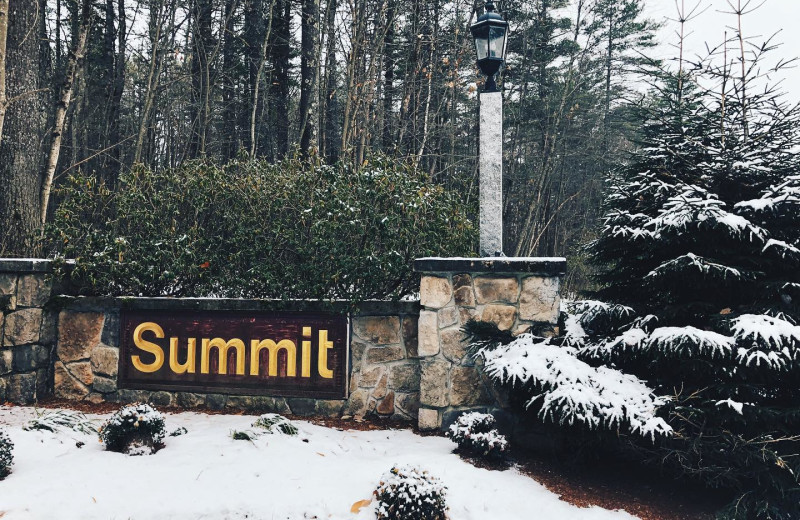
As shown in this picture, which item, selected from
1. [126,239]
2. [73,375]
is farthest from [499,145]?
[73,375]

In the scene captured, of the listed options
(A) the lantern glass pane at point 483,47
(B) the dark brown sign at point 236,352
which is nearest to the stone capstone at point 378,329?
(B) the dark brown sign at point 236,352

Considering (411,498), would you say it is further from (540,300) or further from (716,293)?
(716,293)

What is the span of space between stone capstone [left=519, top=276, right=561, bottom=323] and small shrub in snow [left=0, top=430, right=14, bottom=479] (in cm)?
347

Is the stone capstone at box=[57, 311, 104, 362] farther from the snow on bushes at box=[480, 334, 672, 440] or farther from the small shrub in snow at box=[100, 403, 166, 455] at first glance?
the snow on bushes at box=[480, 334, 672, 440]

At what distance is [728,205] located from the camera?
3.69 meters

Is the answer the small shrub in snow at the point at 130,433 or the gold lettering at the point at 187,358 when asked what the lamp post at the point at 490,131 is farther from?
the small shrub in snow at the point at 130,433

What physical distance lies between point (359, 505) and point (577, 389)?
1.52 metres

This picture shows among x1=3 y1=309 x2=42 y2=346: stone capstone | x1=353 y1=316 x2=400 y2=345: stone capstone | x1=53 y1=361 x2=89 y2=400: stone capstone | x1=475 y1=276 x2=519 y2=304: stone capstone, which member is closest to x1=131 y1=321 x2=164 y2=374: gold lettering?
x1=53 y1=361 x2=89 y2=400: stone capstone

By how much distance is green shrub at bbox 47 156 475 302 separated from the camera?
15.5ft

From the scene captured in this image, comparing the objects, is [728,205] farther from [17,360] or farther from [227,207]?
[17,360]

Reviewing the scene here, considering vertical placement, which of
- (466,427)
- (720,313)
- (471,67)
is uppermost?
(471,67)

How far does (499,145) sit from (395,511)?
3046 mm

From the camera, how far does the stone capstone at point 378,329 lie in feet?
15.1

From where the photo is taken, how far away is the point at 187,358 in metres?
4.77
